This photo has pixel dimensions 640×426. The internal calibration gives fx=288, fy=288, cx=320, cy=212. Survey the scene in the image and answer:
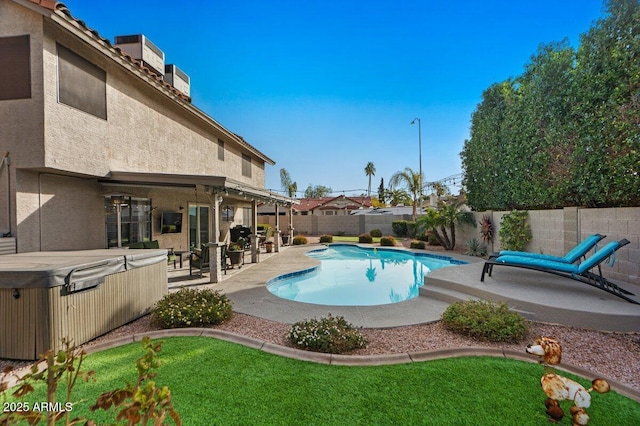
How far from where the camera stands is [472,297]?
7.32 m

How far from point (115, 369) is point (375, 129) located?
2529cm

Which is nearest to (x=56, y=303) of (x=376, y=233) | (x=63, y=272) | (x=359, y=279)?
(x=63, y=272)

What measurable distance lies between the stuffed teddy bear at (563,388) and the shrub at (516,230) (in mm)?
10676

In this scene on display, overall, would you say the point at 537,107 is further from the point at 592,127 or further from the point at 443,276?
the point at 443,276

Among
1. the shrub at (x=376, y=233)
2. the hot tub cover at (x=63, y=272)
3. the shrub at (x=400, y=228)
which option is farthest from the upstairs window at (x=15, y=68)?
the shrub at (x=400, y=228)

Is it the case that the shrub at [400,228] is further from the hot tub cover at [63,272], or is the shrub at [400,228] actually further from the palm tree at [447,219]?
the hot tub cover at [63,272]

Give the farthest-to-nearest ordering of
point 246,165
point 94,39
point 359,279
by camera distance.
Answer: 1. point 246,165
2. point 359,279
3. point 94,39

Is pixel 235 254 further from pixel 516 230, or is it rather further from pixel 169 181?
pixel 516 230

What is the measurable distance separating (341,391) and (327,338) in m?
1.21

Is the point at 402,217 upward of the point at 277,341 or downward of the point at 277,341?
upward

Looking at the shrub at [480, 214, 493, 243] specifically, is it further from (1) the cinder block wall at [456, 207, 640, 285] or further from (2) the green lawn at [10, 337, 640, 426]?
(2) the green lawn at [10, 337, 640, 426]

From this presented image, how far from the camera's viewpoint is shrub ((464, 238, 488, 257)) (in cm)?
1509

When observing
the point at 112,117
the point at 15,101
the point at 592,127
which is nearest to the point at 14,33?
the point at 15,101

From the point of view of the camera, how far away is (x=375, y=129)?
1025 inches
